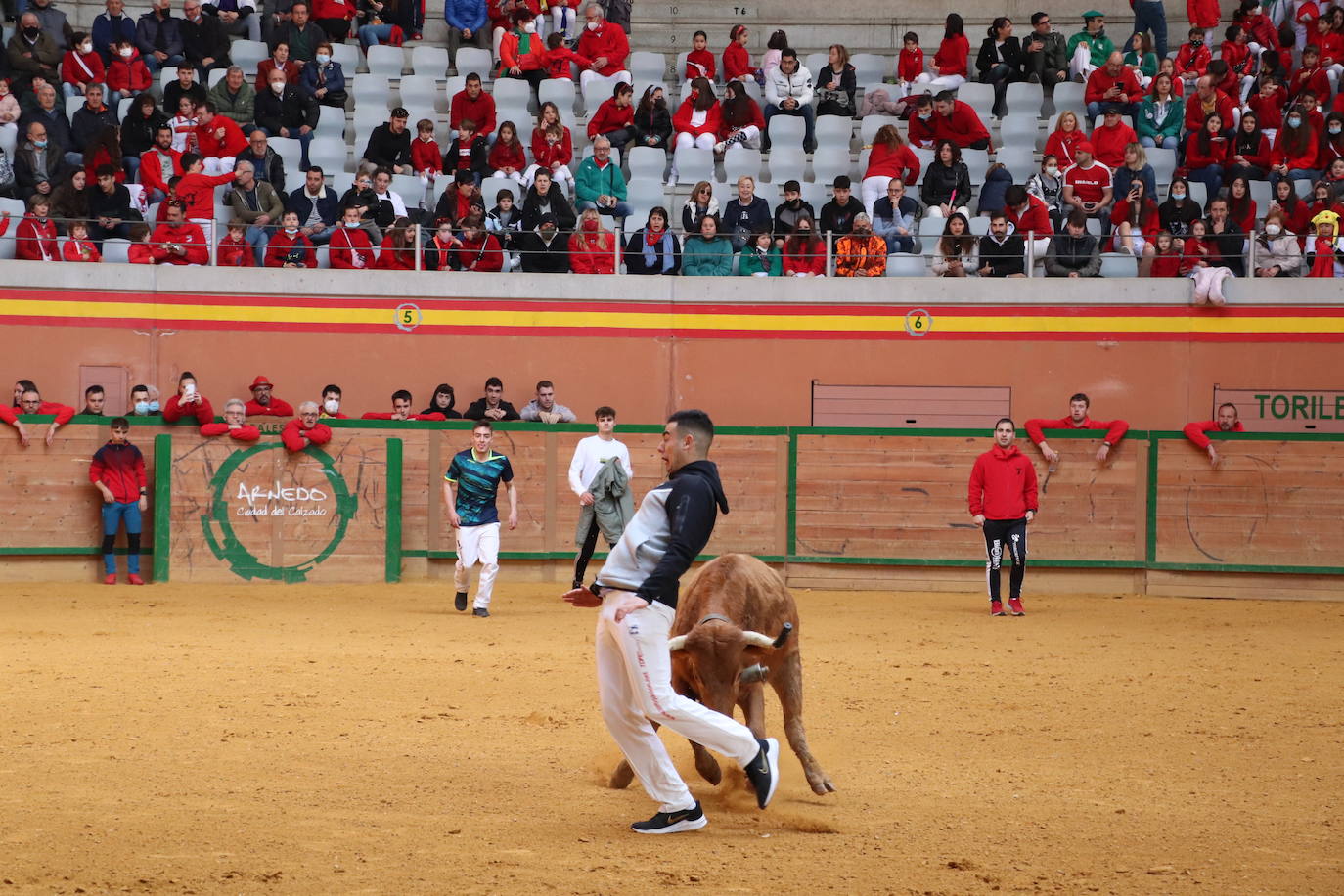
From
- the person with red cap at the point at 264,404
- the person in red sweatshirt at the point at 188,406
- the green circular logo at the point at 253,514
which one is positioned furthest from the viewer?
the person with red cap at the point at 264,404

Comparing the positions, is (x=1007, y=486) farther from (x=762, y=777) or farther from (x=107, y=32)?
(x=107, y=32)

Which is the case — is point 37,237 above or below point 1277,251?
below

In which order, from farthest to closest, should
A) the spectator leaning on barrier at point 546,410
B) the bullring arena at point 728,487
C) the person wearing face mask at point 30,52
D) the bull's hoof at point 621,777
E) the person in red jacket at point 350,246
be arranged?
1. the person wearing face mask at point 30,52
2. the person in red jacket at point 350,246
3. the spectator leaning on barrier at point 546,410
4. the bullring arena at point 728,487
5. the bull's hoof at point 621,777

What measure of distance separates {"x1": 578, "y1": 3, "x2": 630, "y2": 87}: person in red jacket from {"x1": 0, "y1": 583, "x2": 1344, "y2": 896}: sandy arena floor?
1123cm

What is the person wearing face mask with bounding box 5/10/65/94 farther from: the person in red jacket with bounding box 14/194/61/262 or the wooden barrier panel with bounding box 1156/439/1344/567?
the wooden barrier panel with bounding box 1156/439/1344/567

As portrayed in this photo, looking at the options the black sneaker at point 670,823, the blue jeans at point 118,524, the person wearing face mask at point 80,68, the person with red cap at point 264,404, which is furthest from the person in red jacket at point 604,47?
the black sneaker at point 670,823

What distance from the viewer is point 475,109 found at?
20.5m

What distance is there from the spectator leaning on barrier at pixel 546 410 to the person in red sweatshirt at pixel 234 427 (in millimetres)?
3246

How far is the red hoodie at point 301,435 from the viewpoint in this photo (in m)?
16.8

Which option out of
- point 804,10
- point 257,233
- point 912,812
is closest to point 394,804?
point 912,812

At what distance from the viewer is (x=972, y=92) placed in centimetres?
2195

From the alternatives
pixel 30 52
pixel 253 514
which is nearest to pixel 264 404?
pixel 253 514

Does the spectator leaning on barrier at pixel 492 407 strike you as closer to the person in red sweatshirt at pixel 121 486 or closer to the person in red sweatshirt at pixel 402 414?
the person in red sweatshirt at pixel 402 414

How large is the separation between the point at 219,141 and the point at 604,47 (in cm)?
601
